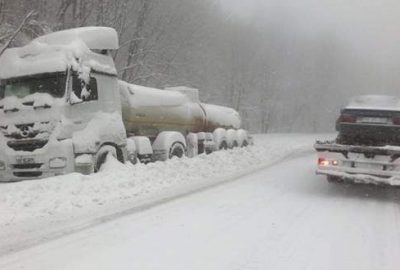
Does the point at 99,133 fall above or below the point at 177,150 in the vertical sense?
above

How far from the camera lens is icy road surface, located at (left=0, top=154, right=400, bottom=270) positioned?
577cm

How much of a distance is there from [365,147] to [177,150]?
654cm

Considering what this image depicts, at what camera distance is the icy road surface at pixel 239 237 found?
5766 millimetres

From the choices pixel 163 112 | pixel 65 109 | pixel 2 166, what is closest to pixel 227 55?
pixel 163 112

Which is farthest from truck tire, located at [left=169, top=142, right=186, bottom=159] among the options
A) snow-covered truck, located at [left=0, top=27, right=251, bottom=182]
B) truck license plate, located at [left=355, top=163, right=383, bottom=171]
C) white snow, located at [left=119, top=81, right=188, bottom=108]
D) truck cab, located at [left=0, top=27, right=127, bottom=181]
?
truck license plate, located at [left=355, top=163, right=383, bottom=171]

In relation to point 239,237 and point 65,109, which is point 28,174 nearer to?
point 65,109

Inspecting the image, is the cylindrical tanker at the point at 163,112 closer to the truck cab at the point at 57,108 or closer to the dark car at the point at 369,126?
the truck cab at the point at 57,108

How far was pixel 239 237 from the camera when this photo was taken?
6.85 metres

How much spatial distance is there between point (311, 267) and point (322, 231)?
1.78 m

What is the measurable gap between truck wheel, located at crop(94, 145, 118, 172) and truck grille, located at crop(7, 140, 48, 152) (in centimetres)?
134

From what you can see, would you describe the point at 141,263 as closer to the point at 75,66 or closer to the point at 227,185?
the point at 227,185

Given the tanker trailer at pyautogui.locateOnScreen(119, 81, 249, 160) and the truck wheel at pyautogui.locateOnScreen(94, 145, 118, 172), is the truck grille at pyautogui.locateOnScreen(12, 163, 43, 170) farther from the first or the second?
the tanker trailer at pyautogui.locateOnScreen(119, 81, 249, 160)

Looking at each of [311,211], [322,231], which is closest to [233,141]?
[311,211]

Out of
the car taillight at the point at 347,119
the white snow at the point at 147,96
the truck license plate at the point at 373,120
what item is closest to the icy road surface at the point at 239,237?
the truck license plate at the point at 373,120
